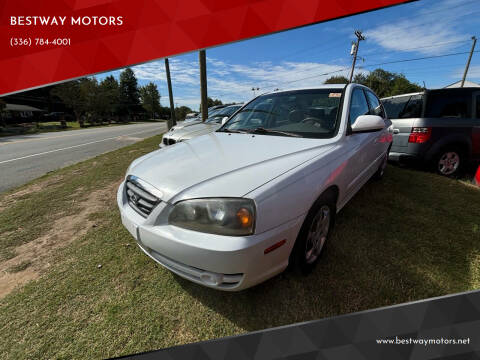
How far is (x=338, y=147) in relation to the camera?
1.97 m

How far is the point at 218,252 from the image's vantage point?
49.0 inches

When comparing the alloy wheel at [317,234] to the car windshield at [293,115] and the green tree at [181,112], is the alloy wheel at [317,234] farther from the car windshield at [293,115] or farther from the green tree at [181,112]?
the green tree at [181,112]

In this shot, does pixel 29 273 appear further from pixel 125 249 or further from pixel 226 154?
pixel 226 154

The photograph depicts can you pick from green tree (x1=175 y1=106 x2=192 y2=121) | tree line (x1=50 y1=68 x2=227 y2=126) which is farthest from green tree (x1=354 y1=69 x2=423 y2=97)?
green tree (x1=175 y1=106 x2=192 y2=121)

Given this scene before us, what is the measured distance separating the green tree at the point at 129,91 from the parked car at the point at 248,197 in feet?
245

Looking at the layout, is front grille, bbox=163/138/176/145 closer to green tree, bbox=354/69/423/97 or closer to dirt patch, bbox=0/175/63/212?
dirt patch, bbox=0/175/63/212

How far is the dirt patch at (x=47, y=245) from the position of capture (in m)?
2.10

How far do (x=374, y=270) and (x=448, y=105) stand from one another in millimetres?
3866

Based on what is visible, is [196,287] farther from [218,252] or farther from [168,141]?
[168,141]

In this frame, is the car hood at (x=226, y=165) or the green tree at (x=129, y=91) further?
the green tree at (x=129, y=91)

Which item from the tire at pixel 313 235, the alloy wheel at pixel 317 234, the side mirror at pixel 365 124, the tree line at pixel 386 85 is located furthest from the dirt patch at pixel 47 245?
the tree line at pixel 386 85

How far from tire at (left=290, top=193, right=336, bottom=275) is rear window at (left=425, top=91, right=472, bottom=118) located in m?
3.52

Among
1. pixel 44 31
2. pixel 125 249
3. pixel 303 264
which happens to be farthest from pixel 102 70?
pixel 303 264

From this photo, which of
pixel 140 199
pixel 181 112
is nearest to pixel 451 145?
pixel 140 199
